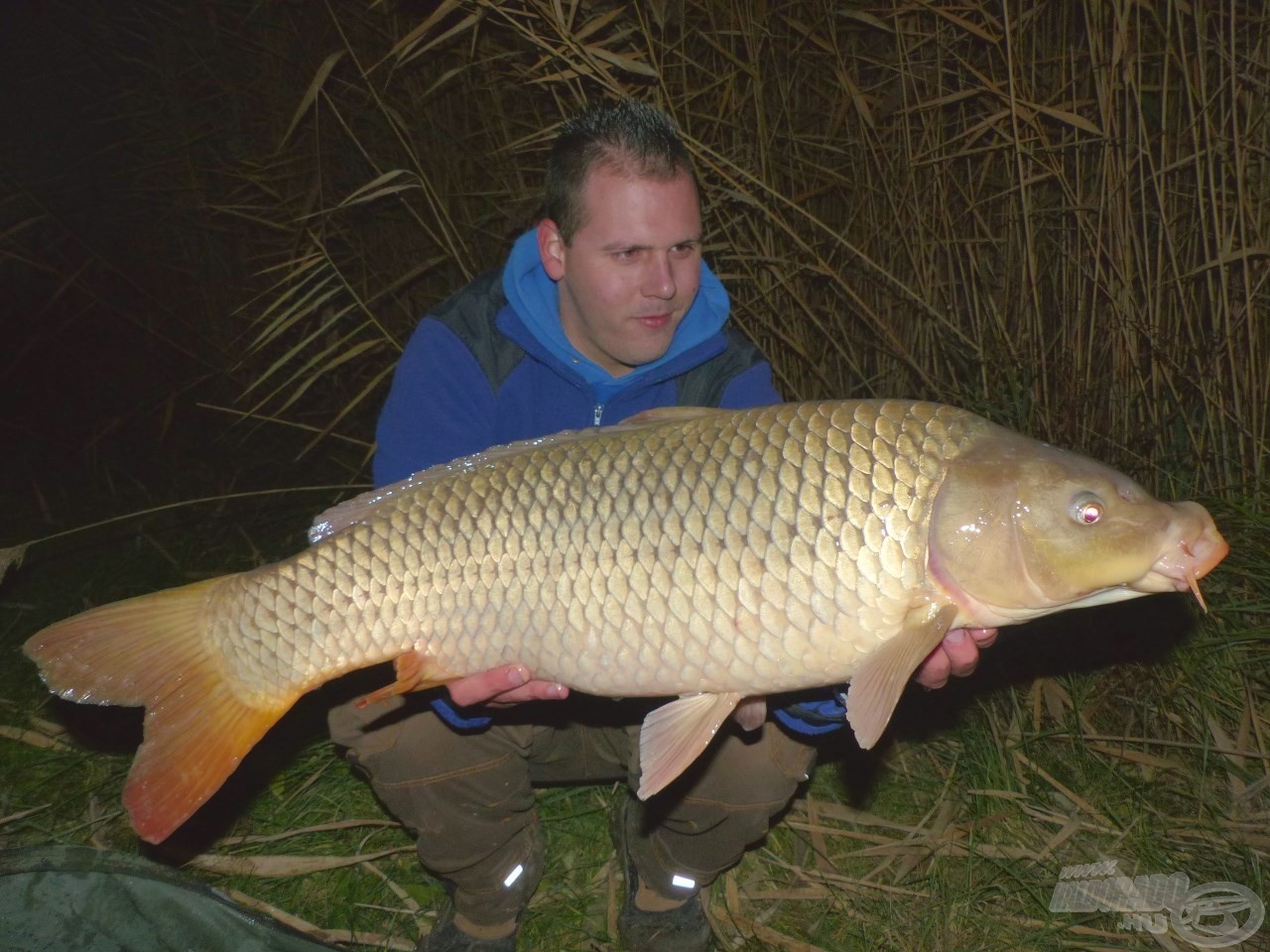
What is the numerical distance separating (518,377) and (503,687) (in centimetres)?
72

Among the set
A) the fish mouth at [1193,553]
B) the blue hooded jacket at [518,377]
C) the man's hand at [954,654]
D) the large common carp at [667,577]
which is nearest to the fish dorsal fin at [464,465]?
the large common carp at [667,577]

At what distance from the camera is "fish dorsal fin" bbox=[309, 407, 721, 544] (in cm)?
149

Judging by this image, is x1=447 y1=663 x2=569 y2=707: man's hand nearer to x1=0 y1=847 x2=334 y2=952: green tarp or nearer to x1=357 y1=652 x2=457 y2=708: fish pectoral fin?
x1=357 y1=652 x2=457 y2=708: fish pectoral fin

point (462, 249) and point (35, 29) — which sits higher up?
point (35, 29)

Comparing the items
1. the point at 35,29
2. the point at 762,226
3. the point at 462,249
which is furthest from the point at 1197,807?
the point at 35,29

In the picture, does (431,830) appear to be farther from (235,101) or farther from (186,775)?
(235,101)

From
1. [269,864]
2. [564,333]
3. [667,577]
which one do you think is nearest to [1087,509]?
[667,577]

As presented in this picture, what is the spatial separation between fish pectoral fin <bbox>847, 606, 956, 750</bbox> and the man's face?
83cm

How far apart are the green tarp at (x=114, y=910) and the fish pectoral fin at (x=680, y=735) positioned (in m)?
0.52

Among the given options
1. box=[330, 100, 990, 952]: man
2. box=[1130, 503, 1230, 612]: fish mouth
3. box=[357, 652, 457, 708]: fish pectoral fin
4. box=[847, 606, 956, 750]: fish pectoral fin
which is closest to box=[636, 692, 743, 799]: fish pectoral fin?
box=[847, 606, 956, 750]: fish pectoral fin

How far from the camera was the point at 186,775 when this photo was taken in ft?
4.80

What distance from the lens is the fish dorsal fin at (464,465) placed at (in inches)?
58.8

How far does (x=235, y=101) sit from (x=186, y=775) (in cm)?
A: 372

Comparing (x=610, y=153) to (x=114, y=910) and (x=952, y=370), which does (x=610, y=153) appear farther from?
(x=114, y=910)
